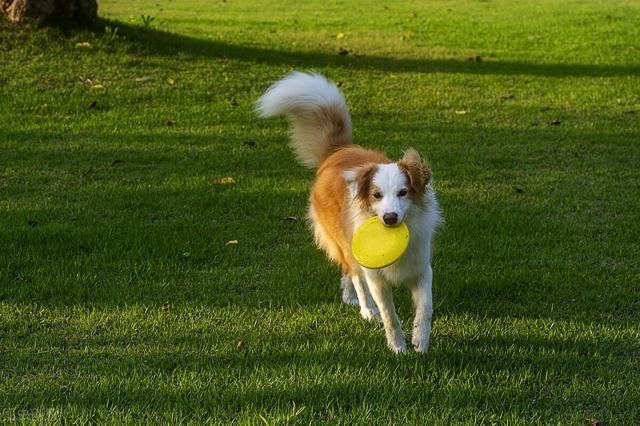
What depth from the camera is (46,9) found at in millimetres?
12062

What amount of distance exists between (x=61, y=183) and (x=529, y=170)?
4255 millimetres

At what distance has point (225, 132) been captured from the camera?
30.3ft

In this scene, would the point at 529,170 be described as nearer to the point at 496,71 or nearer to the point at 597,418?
the point at 597,418

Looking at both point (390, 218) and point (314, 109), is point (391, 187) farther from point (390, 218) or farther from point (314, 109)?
point (314, 109)

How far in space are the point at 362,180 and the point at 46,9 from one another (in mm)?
9031

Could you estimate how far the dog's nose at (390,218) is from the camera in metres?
4.27

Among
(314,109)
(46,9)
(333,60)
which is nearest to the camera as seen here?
(314,109)

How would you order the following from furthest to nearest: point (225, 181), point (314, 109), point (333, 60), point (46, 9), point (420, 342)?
1. point (333, 60)
2. point (46, 9)
3. point (225, 181)
4. point (314, 109)
5. point (420, 342)

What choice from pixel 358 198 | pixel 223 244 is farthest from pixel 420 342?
pixel 223 244

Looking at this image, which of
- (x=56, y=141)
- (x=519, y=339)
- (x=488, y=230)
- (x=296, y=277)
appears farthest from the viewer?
(x=56, y=141)

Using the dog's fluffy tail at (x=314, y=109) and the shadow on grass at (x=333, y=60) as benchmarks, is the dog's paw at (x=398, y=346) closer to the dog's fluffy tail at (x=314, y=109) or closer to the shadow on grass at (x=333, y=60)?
the dog's fluffy tail at (x=314, y=109)

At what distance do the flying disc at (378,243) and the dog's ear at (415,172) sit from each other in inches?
8.8

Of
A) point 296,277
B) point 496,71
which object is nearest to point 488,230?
point 296,277

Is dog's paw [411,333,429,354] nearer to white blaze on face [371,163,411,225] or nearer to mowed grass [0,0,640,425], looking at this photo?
mowed grass [0,0,640,425]
